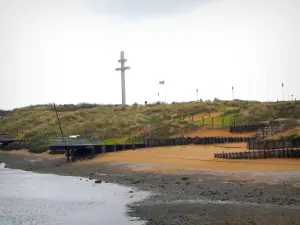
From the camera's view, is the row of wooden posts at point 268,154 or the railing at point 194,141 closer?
the row of wooden posts at point 268,154

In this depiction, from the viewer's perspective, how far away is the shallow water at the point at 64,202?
22.5 m

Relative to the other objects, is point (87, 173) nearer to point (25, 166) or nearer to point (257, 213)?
point (25, 166)

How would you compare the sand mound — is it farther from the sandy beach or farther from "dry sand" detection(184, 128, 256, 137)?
"dry sand" detection(184, 128, 256, 137)

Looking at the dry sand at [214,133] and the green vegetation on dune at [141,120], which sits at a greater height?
the green vegetation on dune at [141,120]

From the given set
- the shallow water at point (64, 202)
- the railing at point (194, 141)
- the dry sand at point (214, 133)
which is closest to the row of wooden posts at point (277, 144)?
the railing at point (194, 141)

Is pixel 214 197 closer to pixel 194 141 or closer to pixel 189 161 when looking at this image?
pixel 189 161

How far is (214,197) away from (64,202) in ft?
29.5

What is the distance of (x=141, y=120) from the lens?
255ft

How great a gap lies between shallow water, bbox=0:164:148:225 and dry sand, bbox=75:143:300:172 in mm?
5660

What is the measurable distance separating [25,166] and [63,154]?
5.76m

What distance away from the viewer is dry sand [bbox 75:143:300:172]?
3108 cm

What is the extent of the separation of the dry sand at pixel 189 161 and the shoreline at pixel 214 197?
144cm

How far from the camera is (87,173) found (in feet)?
134

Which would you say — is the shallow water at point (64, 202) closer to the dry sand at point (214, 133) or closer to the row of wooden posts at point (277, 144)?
the row of wooden posts at point (277, 144)
